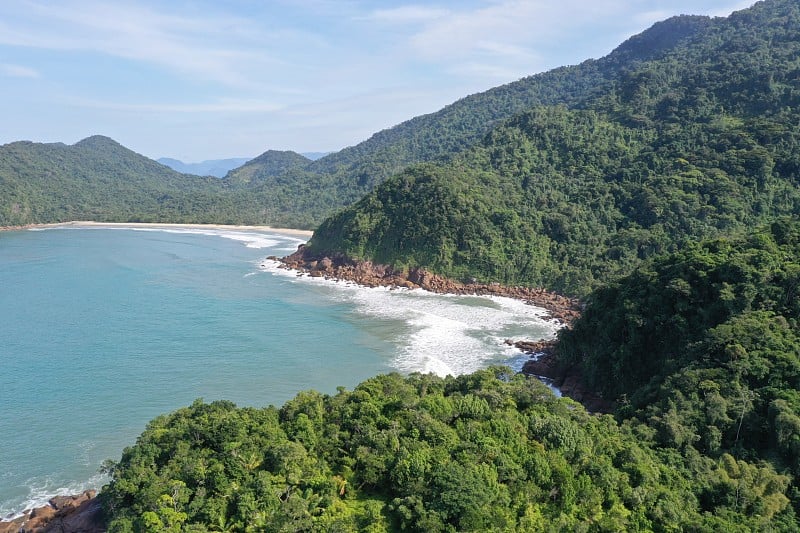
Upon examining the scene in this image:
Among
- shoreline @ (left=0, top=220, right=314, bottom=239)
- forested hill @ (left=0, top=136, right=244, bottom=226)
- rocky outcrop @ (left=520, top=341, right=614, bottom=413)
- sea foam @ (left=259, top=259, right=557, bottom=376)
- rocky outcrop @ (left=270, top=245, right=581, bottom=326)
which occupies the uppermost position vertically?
forested hill @ (left=0, top=136, right=244, bottom=226)

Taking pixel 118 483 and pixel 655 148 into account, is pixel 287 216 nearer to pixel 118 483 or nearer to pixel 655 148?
pixel 655 148

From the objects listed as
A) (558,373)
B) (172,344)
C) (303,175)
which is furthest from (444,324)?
(303,175)

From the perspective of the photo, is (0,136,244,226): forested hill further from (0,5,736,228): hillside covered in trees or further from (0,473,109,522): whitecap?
(0,473,109,522): whitecap

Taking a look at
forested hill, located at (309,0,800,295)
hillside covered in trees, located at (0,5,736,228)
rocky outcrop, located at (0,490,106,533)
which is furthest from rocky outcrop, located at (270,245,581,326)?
hillside covered in trees, located at (0,5,736,228)

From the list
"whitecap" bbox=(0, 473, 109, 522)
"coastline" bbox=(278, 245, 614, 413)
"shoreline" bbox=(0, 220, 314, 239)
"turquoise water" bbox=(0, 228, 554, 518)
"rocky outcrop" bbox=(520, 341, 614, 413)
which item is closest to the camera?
"whitecap" bbox=(0, 473, 109, 522)

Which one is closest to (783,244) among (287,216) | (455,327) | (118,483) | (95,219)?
(455,327)

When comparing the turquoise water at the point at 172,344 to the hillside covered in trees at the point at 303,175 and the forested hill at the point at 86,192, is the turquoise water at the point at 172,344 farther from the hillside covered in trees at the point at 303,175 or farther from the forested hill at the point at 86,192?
the hillside covered in trees at the point at 303,175
